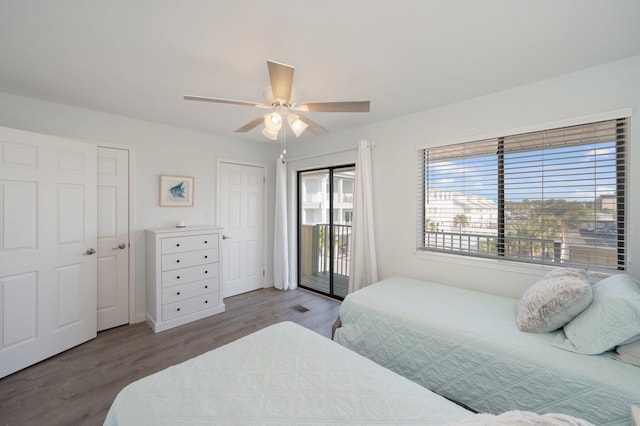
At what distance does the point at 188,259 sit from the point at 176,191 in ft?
3.15

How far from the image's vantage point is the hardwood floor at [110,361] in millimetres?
1751

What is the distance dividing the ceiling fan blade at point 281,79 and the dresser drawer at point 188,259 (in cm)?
235

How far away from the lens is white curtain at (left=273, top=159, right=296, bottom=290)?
164 inches

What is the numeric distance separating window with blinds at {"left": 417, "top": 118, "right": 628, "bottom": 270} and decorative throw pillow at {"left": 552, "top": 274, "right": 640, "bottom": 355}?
0.67 m

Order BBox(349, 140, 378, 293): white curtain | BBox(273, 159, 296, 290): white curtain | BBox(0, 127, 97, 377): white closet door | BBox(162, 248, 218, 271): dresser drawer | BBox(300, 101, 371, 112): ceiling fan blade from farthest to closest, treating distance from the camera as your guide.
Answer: BBox(273, 159, 296, 290): white curtain, BBox(349, 140, 378, 293): white curtain, BBox(162, 248, 218, 271): dresser drawer, BBox(0, 127, 97, 377): white closet door, BBox(300, 101, 371, 112): ceiling fan blade

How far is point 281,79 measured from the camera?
147 cm

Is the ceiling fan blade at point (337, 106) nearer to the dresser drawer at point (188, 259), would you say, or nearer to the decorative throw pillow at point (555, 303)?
the decorative throw pillow at point (555, 303)

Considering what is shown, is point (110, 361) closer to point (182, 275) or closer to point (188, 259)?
point (182, 275)

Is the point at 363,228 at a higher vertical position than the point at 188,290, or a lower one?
higher

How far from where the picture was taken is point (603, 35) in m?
1.59

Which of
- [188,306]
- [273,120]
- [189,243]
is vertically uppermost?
[273,120]

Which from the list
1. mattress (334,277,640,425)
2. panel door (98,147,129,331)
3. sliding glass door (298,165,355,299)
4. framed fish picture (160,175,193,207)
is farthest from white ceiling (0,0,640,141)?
mattress (334,277,640,425)

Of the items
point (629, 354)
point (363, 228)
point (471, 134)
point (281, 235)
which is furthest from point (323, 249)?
point (629, 354)

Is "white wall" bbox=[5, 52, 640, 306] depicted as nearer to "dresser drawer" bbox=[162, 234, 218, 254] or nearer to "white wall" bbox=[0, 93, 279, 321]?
"white wall" bbox=[0, 93, 279, 321]
